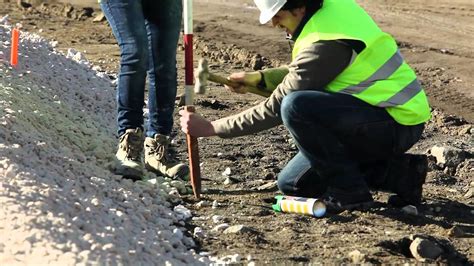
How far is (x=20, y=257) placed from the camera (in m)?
4.14

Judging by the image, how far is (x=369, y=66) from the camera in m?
5.12

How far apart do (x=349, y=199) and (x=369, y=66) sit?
28.9 inches

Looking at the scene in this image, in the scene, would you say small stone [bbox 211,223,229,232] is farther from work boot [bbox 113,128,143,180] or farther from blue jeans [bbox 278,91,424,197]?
work boot [bbox 113,128,143,180]

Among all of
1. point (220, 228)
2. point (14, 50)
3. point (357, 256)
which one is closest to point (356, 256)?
point (357, 256)

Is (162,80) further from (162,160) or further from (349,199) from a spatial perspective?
(349,199)

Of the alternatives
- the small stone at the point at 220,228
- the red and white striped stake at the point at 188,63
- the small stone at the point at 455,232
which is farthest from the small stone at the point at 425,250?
the red and white striped stake at the point at 188,63

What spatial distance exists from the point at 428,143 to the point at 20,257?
155 inches

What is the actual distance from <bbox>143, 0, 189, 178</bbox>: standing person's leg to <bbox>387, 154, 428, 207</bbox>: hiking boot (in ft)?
4.10

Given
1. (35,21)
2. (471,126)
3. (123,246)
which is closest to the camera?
(123,246)

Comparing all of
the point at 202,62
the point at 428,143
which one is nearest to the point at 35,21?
the point at 428,143

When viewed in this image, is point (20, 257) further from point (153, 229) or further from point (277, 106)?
point (277, 106)

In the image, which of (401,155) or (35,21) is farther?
(35,21)

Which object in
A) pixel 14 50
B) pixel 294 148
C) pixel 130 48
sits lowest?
pixel 294 148

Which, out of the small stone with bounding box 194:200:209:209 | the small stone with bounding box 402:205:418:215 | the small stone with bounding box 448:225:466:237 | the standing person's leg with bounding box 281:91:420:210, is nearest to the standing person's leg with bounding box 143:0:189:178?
Result: the small stone with bounding box 194:200:209:209
